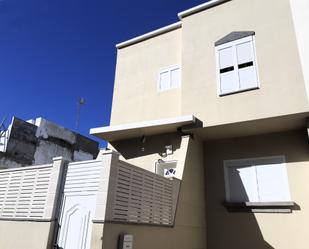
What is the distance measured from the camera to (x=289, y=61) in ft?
24.1

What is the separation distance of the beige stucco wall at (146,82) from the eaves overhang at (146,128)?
0.98 meters

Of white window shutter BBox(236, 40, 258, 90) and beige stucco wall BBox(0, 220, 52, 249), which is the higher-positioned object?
white window shutter BBox(236, 40, 258, 90)

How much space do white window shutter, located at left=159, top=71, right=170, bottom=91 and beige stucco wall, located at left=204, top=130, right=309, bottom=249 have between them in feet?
9.06

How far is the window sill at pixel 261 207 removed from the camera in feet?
23.0

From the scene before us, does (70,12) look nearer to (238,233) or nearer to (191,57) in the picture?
(191,57)

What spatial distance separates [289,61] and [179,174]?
4352 mm

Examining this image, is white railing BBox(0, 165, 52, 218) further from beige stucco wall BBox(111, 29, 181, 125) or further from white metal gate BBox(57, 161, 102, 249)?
beige stucco wall BBox(111, 29, 181, 125)

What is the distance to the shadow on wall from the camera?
8336mm

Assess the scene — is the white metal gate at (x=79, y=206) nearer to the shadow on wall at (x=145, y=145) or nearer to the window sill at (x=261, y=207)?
the shadow on wall at (x=145, y=145)

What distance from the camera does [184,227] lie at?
6.77m

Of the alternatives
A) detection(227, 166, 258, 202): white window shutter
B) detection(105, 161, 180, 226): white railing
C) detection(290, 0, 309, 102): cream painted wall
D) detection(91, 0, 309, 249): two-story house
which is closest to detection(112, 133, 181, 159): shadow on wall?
detection(91, 0, 309, 249): two-story house

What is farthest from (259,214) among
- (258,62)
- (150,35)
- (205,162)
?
(150,35)

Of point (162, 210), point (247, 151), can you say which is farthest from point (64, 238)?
point (247, 151)

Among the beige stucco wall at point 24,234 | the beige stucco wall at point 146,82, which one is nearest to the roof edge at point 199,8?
the beige stucco wall at point 146,82
